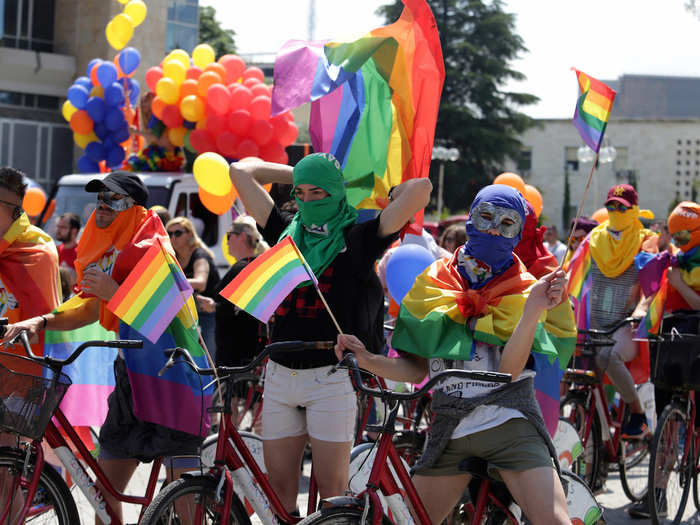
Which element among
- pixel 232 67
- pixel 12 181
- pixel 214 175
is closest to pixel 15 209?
pixel 12 181

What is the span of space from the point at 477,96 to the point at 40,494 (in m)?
42.5

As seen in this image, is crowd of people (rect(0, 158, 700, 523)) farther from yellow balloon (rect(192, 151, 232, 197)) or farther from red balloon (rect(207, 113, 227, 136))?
red balloon (rect(207, 113, 227, 136))

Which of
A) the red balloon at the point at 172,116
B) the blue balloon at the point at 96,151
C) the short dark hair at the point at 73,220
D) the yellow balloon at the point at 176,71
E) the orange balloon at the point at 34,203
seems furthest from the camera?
the blue balloon at the point at 96,151

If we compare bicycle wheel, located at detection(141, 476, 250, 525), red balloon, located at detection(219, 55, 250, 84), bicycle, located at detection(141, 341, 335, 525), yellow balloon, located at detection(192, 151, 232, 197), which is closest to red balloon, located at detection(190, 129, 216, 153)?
red balloon, located at detection(219, 55, 250, 84)

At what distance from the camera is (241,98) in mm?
11141

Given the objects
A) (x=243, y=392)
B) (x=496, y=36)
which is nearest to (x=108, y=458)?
(x=243, y=392)

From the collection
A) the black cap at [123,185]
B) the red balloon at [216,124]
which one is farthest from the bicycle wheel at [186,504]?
the red balloon at [216,124]

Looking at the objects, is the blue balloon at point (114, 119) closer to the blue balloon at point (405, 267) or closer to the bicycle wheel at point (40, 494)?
the blue balloon at point (405, 267)

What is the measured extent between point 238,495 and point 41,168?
27.1m

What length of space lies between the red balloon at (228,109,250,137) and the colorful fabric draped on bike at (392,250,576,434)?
7.54 metres

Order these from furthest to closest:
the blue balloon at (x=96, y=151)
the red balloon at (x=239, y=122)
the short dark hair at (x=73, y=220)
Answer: the blue balloon at (x=96, y=151)
the red balloon at (x=239, y=122)
the short dark hair at (x=73, y=220)

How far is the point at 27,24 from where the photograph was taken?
2920cm

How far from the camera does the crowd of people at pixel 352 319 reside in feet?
11.4

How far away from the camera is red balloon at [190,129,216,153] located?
36.4 feet
